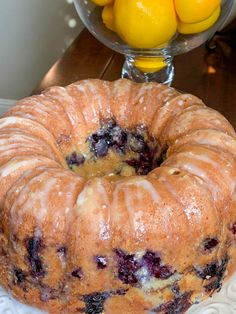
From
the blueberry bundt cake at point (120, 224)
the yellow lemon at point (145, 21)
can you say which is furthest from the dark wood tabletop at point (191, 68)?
the blueberry bundt cake at point (120, 224)

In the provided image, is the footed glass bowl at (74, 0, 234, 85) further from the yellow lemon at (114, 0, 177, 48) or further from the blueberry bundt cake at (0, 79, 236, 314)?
the blueberry bundt cake at (0, 79, 236, 314)

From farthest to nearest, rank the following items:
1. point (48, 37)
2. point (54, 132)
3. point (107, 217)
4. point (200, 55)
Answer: point (48, 37), point (200, 55), point (54, 132), point (107, 217)

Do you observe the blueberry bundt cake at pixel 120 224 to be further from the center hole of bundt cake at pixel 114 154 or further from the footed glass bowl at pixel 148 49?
the footed glass bowl at pixel 148 49

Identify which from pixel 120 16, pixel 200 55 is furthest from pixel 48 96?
pixel 200 55

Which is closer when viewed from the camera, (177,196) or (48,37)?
(177,196)

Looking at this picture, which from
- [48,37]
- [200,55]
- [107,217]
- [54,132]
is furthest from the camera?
[48,37]

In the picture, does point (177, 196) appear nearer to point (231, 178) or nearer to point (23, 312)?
point (231, 178)

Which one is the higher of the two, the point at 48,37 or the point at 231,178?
the point at 231,178

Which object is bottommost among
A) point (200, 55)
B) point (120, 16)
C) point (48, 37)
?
point (48, 37)

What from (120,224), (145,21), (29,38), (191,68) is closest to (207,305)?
(120,224)
